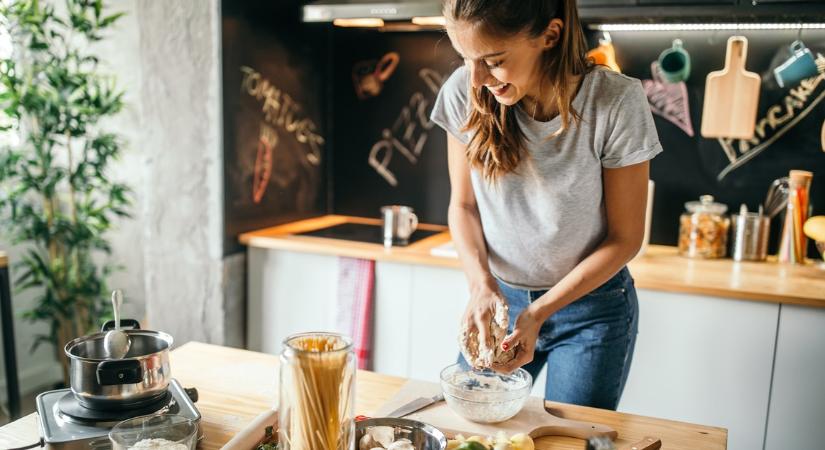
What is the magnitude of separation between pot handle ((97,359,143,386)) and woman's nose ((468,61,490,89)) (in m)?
0.70

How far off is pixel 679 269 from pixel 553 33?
3.77ft

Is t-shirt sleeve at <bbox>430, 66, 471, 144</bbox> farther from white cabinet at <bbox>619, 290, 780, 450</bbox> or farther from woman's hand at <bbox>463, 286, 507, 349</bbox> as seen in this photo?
white cabinet at <bbox>619, 290, 780, 450</bbox>

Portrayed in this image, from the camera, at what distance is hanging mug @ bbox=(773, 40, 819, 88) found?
2248mm

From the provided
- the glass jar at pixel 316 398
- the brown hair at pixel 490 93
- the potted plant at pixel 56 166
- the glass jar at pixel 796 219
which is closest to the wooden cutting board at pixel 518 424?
the glass jar at pixel 316 398

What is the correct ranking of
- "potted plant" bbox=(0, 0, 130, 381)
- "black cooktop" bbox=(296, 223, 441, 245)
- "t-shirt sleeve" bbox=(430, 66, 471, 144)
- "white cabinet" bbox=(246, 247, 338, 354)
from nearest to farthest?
1. "t-shirt sleeve" bbox=(430, 66, 471, 144)
2. "white cabinet" bbox=(246, 247, 338, 354)
3. "black cooktop" bbox=(296, 223, 441, 245)
4. "potted plant" bbox=(0, 0, 130, 381)

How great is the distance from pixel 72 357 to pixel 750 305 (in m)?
1.66

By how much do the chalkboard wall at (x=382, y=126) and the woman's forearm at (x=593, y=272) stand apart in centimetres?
123

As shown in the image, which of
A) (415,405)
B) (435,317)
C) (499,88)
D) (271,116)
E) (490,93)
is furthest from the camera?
(271,116)

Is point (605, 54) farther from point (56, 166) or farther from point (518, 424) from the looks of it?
point (56, 166)

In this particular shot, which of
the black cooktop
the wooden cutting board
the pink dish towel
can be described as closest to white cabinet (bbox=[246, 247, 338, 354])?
the pink dish towel

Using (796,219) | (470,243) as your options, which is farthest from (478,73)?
(796,219)

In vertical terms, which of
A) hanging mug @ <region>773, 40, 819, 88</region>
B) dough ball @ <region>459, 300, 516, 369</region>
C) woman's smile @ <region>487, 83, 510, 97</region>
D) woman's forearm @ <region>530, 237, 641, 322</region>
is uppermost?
hanging mug @ <region>773, 40, 819, 88</region>

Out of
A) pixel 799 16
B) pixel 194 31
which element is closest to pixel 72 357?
pixel 194 31

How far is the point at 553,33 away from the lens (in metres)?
1.25
